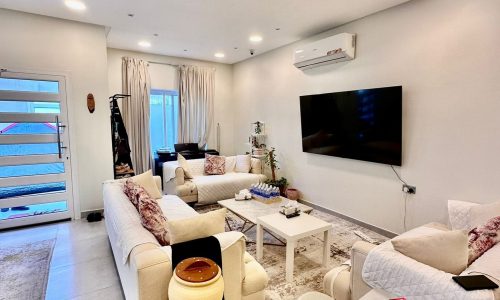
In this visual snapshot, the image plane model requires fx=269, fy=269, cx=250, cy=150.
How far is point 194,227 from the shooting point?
1.76m

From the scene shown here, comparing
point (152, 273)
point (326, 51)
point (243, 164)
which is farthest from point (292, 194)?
point (152, 273)

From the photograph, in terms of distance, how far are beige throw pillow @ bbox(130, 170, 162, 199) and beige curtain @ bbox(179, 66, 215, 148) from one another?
2.70 m

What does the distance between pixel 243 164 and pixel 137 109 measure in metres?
2.41

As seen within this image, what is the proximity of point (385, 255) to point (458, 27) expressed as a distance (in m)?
2.56

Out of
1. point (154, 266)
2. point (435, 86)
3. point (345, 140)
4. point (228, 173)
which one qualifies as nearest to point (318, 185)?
point (345, 140)

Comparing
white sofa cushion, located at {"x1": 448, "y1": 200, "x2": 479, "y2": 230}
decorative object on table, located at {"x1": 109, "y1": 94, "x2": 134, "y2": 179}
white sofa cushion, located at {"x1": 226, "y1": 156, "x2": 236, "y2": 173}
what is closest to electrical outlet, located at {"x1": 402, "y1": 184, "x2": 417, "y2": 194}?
white sofa cushion, located at {"x1": 448, "y1": 200, "x2": 479, "y2": 230}

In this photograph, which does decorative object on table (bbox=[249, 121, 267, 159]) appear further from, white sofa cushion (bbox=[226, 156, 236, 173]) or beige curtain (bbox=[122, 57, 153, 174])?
beige curtain (bbox=[122, 57, 153, 174])

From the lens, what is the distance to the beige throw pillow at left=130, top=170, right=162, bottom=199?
131 inches

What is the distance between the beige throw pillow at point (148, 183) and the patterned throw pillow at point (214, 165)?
1667 mm

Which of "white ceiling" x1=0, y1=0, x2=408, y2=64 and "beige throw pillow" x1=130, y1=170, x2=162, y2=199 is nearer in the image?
"white ceiling" x1=0, y1=0, x2=408, y2=64

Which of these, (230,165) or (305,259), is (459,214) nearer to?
(305,259)

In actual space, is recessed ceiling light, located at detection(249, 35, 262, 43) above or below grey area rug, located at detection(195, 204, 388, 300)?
above

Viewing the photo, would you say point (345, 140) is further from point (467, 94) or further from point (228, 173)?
point (228, 173)

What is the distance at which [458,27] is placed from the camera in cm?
274
